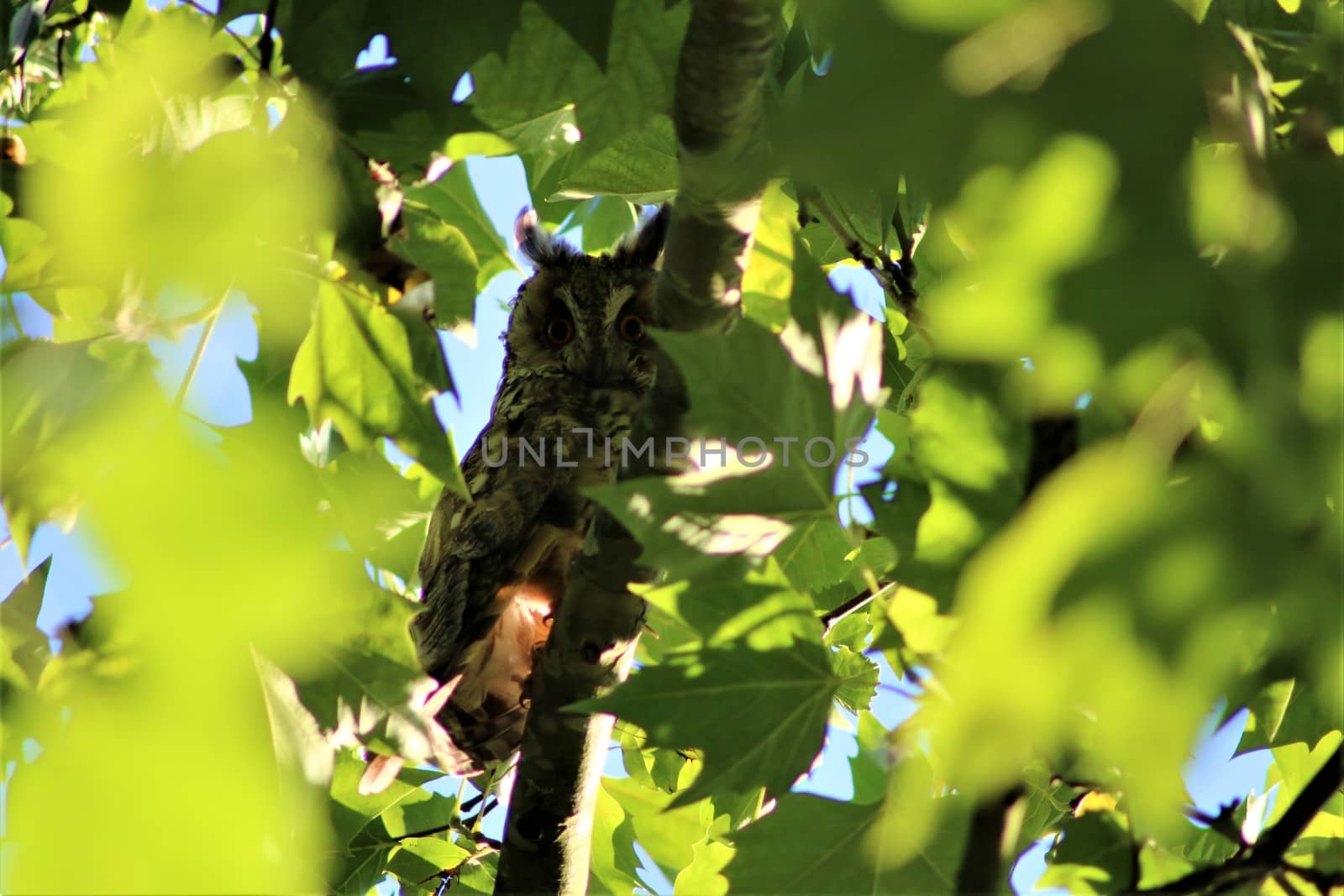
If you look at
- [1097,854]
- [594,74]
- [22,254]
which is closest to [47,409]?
[22,254]

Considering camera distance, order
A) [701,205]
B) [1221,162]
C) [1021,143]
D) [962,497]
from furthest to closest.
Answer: [701,205]
[962,497]
[1221,162]
[1021,143]

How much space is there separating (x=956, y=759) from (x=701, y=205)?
80cm

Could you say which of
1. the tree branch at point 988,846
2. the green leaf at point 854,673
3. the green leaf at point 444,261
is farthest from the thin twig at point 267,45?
the green leaf at point 854,673

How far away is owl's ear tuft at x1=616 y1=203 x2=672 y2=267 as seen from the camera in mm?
3273

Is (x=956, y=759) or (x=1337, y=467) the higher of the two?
(x=1337, y=467)

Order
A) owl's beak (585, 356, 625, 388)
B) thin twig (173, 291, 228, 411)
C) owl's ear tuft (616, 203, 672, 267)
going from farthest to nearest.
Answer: owl's ear tuft (616, 203, 672, 267) → owl's beak (585, 356, 625, 388) → thin twig (173, 291, 228, 411)

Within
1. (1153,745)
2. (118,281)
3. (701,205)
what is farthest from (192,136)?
(1153,745)

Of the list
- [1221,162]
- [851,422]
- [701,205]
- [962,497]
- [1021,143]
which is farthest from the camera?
[701,205]

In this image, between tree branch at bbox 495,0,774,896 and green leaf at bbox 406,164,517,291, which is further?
green leaf at bbox 406,164,517,291

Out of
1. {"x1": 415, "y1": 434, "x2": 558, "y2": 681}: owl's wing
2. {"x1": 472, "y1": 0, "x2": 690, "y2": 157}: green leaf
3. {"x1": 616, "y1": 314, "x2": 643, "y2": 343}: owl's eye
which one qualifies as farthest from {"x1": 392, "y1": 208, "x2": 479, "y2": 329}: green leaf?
{"x1": 616, "y1": 314, "x2": 643, "y2": 343}: owl's eye

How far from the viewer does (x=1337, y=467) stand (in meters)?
0.46

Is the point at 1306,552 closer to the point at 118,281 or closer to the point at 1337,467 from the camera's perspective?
the point at 1337,467

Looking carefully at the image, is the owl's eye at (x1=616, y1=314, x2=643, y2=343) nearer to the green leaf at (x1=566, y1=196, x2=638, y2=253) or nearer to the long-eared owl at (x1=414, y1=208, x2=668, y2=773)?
the long-eared owl at (x1=414, y1=208, x2=668, y2=773)

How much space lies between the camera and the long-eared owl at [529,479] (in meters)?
2.01
